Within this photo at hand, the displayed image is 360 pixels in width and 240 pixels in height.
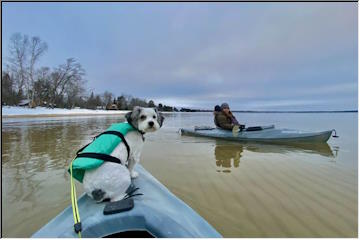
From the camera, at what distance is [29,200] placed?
9.02 ft

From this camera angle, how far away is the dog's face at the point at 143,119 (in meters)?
2.38

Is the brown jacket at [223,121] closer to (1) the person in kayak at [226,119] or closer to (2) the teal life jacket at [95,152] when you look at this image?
(1) the person in kayak at [226,119]

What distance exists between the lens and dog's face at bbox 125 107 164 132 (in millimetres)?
2378

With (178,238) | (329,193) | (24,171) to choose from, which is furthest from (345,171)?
(24,171)

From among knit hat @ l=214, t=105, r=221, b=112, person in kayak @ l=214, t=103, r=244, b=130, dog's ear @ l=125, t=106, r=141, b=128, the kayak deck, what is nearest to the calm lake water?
the kayak deck

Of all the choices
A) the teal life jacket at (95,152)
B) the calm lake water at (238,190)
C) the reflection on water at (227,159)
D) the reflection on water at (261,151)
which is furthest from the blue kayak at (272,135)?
the teal life jacket at (95,152)

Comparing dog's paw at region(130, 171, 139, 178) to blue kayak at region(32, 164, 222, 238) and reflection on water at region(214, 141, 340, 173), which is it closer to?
blue kayak at region(32, 164, 222, 238)

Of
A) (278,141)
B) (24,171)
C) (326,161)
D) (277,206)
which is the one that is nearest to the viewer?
(277,206)

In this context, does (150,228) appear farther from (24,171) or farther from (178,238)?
(24,171)

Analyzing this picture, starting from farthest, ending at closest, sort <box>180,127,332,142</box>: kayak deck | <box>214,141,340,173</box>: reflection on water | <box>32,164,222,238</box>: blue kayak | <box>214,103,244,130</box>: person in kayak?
<box>214,103,244,130</box>: person in kayak, <box>180,127,332,142</box>: kayak deck, <box>214,141,340,173</box>: reflection on water, <box>32,164,222,238</box>: blue kayak

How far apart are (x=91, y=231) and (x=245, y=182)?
2758 millimetres

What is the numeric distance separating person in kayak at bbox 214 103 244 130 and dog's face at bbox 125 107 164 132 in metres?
6.16

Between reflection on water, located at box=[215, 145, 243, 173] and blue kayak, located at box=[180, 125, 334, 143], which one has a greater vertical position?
blue kayak, located at box=[180, 125, 334, 143]

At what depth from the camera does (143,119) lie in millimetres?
2457
